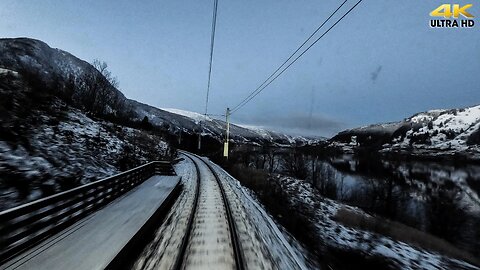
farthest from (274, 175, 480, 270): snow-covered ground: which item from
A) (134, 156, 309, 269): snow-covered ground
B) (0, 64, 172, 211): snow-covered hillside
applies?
(0, 64, 172, 211): snow-covered hillside

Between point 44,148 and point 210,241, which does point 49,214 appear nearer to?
point 210,241

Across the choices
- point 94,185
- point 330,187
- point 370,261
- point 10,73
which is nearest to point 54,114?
point 10,73

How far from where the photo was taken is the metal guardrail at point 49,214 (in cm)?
589

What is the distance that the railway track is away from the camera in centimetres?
673

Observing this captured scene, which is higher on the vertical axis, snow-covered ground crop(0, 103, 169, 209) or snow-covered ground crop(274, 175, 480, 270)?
snow-covered ground crop(0, 103, 169, 209)

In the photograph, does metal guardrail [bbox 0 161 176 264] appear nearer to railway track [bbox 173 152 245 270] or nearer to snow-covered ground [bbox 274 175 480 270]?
railway track [bbox 173 152 245 270]

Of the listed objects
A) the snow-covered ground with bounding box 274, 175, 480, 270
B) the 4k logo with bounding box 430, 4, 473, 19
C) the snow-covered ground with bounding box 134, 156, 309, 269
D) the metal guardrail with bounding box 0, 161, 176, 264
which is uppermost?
the 4k logo with bounding box 430, 4, 473, 19

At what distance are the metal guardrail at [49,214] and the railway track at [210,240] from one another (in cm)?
368

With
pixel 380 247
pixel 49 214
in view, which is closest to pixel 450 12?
pixel 380 247

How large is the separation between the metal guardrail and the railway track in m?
3.68

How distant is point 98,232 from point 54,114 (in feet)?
66.5

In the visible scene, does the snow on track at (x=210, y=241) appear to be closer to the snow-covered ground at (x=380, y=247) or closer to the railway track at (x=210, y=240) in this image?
the railway track at (x=210, y=240)

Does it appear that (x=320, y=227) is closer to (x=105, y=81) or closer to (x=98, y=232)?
(x=98, y=232)

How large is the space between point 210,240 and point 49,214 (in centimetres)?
457
